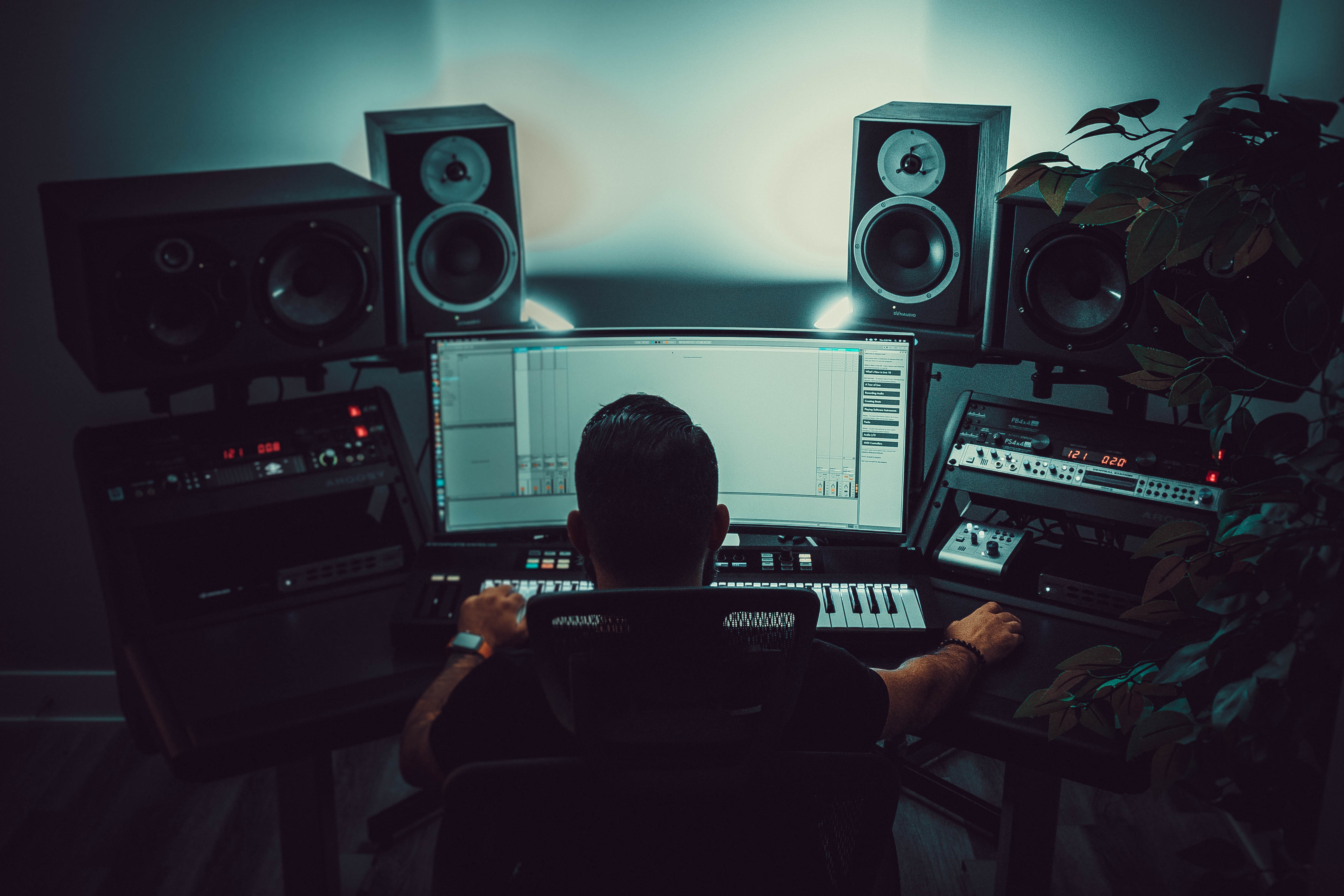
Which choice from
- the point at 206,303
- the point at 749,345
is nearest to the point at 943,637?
the point at 749,345

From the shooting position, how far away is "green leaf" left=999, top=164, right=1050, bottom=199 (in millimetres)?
1229

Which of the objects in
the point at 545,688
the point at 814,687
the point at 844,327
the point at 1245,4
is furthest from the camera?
the point at 1245,4

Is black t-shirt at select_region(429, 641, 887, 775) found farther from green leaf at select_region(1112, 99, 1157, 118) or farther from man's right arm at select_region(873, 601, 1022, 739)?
green leaf at select_region(1112, 99, 1157, 118)

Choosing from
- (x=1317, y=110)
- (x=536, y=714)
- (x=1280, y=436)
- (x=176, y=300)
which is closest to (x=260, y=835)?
(x=176, y=300)

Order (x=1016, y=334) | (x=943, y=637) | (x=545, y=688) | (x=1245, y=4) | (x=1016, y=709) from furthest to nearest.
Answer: (x=1245, y=4) → (x=1016, y=334) → (x=943, y=637) → (x=1016, y=709) → (x=545, y=688)

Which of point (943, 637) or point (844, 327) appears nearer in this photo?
point (943, 637)

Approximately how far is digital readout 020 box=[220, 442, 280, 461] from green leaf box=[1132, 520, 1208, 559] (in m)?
1.39

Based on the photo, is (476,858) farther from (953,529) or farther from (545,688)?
(953,529)

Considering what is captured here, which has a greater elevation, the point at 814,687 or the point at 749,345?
the point at 749,345

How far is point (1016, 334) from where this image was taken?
1.58m

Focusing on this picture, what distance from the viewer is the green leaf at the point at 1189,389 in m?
1.17

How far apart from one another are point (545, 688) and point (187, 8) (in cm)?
196

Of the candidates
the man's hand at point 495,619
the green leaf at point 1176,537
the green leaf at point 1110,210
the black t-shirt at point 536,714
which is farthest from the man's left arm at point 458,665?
the green leaf at point 1110,210

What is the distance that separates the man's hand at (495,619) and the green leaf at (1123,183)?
982 mm
